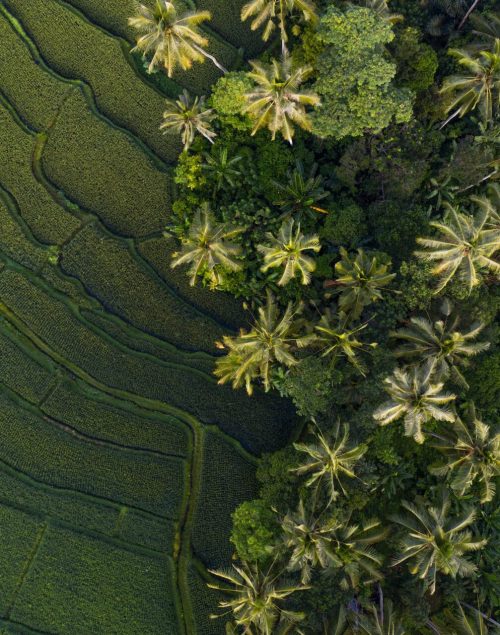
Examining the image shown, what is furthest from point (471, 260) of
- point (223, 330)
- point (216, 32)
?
point (216, 32)

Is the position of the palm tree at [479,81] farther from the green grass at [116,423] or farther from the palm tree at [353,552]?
the green grass at [116,423]

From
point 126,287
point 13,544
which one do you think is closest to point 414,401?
point 126,287

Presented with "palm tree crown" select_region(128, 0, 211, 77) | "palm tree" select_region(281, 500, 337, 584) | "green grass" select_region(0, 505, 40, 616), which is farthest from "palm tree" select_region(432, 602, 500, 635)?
"palm tree crown" select_region(128, 0, 211, 77)

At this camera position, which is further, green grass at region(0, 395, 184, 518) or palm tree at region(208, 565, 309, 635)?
green grass at region(0, 395, 184, 518)

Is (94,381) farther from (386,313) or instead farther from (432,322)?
(432,322)

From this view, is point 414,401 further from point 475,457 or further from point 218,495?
point 218,495

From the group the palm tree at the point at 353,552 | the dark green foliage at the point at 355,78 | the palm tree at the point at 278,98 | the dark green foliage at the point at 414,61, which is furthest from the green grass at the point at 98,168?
the palm tree at the point at 353,552

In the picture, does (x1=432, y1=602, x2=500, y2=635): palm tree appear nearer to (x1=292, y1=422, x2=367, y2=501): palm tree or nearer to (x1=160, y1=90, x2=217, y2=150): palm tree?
(x1=292, y1=422, x2=367, y2=501): palm tree
